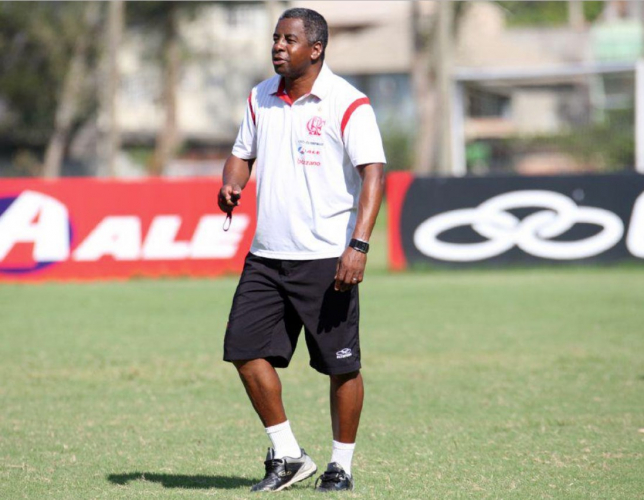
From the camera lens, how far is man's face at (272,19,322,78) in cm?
524

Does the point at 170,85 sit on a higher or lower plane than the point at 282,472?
higher

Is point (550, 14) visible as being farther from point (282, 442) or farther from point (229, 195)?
point (282, 442)

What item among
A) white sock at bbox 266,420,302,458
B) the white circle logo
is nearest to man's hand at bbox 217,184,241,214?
white sock at bbox 266,420,302,458

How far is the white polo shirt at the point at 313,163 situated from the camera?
5.25 meters

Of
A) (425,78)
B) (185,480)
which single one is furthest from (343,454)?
(425,78)

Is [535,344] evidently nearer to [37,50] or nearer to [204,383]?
[204,383]

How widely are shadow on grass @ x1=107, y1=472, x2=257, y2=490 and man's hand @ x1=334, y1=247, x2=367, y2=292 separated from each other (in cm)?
120

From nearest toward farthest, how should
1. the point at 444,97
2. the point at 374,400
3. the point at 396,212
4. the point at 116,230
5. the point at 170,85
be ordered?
the point at 374,400 < the point at 116,230 < the point at 396,212 < the point at 444,97 < the point at 170,85

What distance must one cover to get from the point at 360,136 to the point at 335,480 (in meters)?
1.61

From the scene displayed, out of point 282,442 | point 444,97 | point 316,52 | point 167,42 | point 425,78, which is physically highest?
point 167,42

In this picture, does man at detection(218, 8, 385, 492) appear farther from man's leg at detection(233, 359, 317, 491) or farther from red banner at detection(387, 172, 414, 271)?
red banner at detection(387, 172, 414, 271)

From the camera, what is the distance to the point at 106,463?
20.2 ft

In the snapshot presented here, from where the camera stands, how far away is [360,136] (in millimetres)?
5203

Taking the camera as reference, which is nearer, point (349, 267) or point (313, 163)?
point (349, 267)
